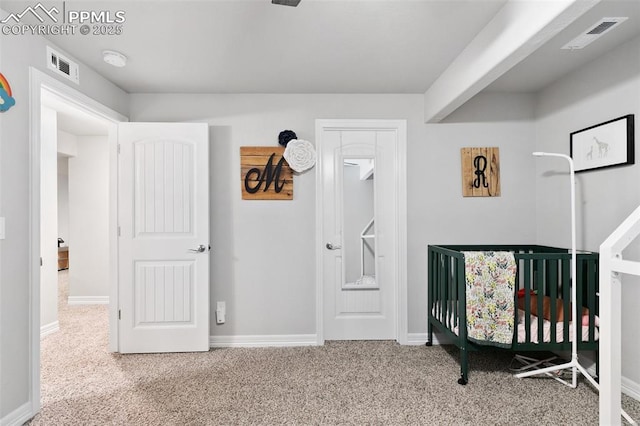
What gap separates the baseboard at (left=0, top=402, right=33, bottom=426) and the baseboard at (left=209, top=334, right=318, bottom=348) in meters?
1.37

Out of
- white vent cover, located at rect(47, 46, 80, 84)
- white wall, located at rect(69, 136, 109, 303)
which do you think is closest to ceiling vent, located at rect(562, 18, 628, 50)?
white vent cover, located at rect(47, 46, 80, 84)

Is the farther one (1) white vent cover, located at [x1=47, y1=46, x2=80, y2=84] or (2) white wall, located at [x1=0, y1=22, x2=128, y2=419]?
(1) white vent cover, located at [x1=47, y1=46, x2=80, y2=84]

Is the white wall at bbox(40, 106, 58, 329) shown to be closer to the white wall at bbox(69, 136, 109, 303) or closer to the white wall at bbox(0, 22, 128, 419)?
the white wall at bbox(69, 136, 109, 303)

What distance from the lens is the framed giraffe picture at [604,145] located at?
2414mm

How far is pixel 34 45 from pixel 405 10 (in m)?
2.15

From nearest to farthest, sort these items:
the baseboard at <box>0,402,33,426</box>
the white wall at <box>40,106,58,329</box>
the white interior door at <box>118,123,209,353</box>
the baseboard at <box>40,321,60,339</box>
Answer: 1. the baseboard at <box>0,402,33,426</box>
2. the white interior door at <box>118,123,209,353</box>
3. the baseboard at <box>40,321,60,339</box>
4. the white wall at <box>40,106,58,329</box>

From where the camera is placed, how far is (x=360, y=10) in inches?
79.1

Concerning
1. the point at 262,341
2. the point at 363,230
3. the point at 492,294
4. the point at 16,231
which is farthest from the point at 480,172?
the point at 16,231

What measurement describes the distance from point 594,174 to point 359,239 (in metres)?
1.87

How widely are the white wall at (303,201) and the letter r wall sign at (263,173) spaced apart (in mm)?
61

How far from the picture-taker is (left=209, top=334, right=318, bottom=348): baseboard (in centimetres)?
333

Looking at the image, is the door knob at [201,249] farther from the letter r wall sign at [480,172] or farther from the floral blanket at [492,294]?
the letter r wall sign at [480,172]

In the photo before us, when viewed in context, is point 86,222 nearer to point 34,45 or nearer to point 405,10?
point 34,45

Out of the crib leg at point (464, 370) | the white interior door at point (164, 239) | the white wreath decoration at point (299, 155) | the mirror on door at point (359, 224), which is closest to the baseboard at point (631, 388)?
the crib leg at point (464, 370)
